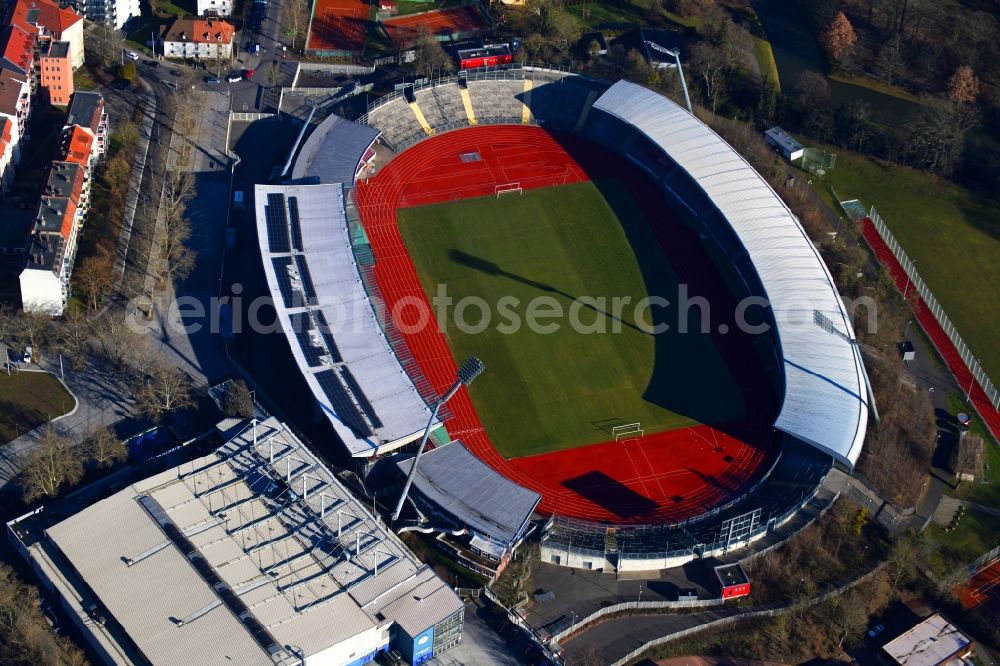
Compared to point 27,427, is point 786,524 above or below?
below

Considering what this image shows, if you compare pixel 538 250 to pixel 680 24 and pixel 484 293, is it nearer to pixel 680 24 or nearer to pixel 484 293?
pixel 484 293

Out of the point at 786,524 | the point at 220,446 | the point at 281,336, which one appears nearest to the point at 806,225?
the point at 786,524

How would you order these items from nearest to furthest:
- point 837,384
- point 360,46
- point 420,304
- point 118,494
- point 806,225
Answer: point 118,494 → point 837,384 → point 420,304 → point 806,225 → point 360,46

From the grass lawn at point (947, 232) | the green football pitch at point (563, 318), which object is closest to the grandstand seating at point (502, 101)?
the green football pitch at point (563, 318)

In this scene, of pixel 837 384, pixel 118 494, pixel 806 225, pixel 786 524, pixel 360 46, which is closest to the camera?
pixel 118 494

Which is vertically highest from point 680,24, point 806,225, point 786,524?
point 680,24

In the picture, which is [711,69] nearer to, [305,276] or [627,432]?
[627,432]

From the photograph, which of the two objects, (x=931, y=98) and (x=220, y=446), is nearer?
(x=220, y=446)
